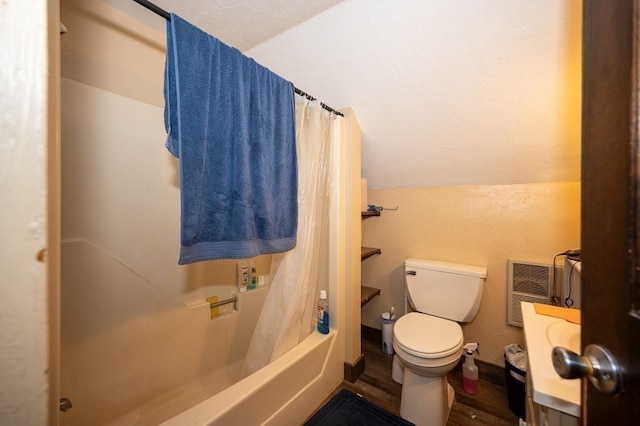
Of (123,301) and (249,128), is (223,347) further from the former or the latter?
(249,128)

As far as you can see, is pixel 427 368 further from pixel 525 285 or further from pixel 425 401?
pixel 525 285

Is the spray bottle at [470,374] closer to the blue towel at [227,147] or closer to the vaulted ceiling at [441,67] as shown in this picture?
the vaulted ceiling at [441,67]

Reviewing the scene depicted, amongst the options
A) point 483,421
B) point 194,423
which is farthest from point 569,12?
point 194,423

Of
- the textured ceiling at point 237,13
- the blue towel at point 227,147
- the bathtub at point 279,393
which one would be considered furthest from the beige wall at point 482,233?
the textured ceiling at point 237,13

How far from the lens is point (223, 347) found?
169cm

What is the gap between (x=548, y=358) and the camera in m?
0.72

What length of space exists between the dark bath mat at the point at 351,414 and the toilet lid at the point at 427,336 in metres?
0.42

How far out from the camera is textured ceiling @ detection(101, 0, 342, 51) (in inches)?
49.3

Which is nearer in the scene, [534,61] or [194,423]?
[194,423]

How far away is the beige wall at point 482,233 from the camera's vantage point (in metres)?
1.54

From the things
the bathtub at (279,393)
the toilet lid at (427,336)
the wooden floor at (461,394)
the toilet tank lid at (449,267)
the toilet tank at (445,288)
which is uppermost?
the toilet tank lid at (449,267)

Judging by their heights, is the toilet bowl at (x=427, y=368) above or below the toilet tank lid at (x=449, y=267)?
below

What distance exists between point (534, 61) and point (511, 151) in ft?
1.71

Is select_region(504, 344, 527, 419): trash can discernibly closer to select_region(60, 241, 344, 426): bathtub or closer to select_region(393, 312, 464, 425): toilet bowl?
select_region(393, 312, 464, 425): toilet bowl
